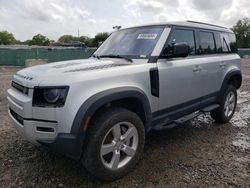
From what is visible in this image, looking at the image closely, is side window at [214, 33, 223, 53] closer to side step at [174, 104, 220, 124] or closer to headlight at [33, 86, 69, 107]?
side step at [174, 104, 220, 124]

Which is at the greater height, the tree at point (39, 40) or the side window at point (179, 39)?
the tree at point (39, 40)

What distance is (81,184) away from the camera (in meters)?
3.18

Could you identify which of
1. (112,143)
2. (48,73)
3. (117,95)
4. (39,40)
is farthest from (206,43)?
(39,40)

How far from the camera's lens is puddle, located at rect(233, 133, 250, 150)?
14.6ft

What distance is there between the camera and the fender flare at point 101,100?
2.77 meters

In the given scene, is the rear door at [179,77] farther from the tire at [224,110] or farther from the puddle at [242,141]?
the tire at [224,110]

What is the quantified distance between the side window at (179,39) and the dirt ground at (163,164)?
1.49m

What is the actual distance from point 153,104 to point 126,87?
0.61m

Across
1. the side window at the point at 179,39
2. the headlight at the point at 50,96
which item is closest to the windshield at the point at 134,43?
the side window at the point at 179,39

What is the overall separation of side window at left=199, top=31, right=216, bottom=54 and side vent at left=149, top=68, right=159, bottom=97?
147 cm

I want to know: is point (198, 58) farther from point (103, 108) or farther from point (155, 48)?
point (103, 108)

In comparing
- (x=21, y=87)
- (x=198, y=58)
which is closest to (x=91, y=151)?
(x=21, y=87)

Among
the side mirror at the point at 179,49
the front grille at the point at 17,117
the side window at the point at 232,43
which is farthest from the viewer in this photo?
the side window at the point at 232,43

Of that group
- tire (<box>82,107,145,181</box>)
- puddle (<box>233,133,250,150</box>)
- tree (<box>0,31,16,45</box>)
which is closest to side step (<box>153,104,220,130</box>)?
tire (<box>82,107,145,181</box>)
